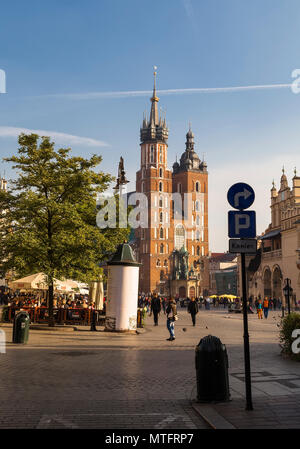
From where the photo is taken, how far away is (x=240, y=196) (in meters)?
7.36

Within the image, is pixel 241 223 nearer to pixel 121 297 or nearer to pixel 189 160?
pixel 121 297

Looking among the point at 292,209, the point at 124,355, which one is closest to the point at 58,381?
the point at 124,355

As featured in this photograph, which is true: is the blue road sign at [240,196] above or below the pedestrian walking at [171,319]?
above

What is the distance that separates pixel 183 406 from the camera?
6797mm

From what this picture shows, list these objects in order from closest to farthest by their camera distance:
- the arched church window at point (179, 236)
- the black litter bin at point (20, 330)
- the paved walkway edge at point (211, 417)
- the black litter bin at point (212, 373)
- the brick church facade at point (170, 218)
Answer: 1. the paved walkway edge at point (211, 417)
2. the black litter bin at point (212, 373)
3. the black litter bin at point (20, 330)
4. the brick church facade at point (170, 218)
5. the arched church window at point (179, 236)

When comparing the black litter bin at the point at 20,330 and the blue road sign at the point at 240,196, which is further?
the black litter bin at the point at 20,330

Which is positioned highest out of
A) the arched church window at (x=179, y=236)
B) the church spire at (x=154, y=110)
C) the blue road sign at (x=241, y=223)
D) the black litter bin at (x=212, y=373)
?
the church spire at (x=154, y=110)

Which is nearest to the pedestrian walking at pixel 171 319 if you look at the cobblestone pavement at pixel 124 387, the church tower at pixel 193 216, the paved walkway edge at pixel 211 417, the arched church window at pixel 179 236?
the cobblestone pavement at pixel 124 387

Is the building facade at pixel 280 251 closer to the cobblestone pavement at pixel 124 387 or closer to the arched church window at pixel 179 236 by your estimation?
the cobblestone pavement at pixel 124 387

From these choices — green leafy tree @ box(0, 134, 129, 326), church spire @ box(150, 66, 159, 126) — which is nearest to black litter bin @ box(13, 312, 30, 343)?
green leafy tree @ box(0, 134, 129, 326)

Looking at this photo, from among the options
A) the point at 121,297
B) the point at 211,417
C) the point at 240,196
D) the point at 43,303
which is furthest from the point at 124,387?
the point at 43,303

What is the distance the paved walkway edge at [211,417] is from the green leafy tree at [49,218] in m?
14.1

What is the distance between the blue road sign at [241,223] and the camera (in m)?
7.21

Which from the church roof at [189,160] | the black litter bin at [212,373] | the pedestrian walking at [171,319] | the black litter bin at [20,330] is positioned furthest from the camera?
the church roof at [189,160]
